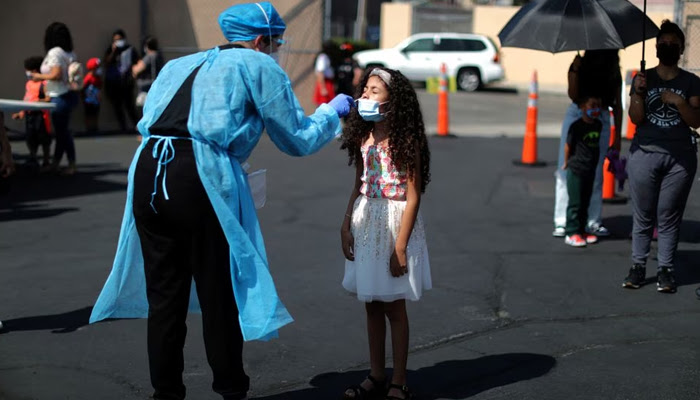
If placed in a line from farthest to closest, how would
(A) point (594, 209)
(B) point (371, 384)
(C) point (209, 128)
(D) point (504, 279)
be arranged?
(A) point (594, 209) < (D) point (504, 279) < (B) point (371, 384) < (C) point (209, 128)

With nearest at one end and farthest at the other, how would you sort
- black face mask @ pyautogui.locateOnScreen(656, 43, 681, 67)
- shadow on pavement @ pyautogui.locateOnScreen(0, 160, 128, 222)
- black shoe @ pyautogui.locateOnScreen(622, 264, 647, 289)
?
black face mask @ pyautogui.locateOnScreen(656, 43, 681, 67) → black shoe @ pyautogui.locateOnScreen(622, 264, 647, 289) → shadow on pavement @ pyautogui.locateOnScreen(0, 160, 128, 222)

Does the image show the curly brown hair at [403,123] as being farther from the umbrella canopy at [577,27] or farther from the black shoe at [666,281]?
the umbrella canopy at [577,27]

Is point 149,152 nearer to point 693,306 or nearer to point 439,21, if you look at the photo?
point 693,306

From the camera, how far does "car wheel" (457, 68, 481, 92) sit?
96.3 ft

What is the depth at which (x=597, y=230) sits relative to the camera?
870 cm

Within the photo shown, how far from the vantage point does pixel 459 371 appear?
5266 millimetres

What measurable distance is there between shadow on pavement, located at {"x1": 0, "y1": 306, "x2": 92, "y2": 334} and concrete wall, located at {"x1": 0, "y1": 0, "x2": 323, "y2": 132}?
32.1 feet

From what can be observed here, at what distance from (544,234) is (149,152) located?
5.35 m

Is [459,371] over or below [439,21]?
below

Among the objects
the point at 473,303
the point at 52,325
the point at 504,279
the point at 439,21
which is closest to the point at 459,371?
the point at 473,303

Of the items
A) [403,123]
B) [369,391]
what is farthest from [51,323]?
[403,123]

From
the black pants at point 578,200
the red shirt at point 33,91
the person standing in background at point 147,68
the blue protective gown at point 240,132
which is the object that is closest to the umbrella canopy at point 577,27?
→ the black pants at point 578,200

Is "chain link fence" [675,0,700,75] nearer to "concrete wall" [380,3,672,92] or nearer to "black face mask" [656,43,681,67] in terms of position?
"black face mask" [656,43,681,67]

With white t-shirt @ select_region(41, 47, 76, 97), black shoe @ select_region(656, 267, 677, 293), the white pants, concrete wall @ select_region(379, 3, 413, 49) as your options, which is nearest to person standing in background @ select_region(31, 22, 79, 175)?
white t-shirt @ select_region(41, 47, 76, 97)
